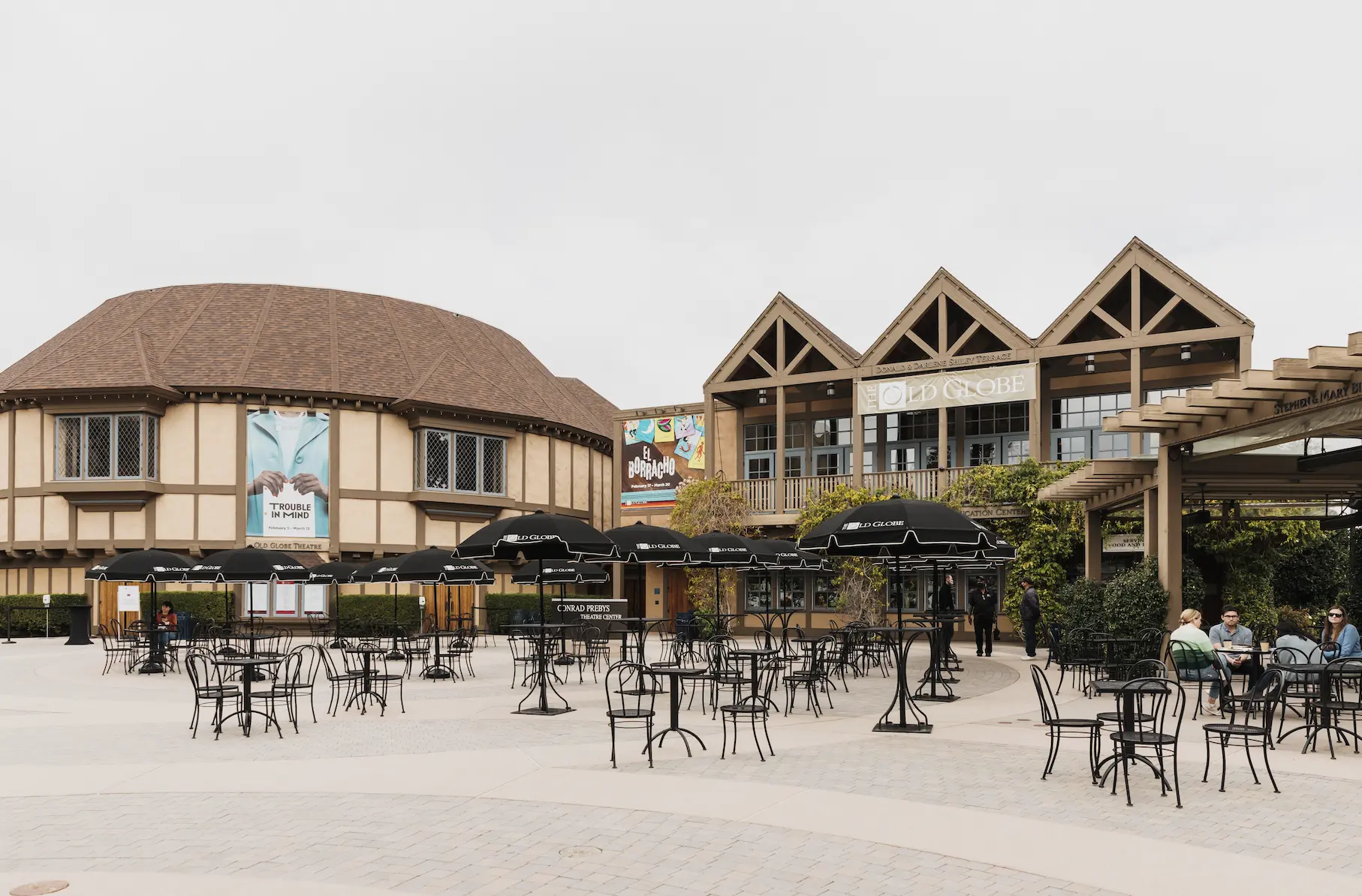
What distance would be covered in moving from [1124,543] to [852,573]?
21.6 ft

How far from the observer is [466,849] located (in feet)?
22.7

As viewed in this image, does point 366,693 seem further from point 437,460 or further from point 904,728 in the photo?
point 437,460

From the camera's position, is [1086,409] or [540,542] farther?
[1086,409]

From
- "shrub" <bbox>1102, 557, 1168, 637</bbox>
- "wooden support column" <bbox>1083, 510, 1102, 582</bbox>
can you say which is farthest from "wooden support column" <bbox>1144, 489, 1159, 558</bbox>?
"wooden support column" <bbox>1083, 510, 1102, 582</bbox>

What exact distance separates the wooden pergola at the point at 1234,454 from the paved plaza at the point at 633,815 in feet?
14.4

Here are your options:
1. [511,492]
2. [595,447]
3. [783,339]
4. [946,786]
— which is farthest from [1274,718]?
[595,447]

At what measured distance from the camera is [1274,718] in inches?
499

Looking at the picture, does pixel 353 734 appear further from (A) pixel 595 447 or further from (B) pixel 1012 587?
(A) pixel 595 447

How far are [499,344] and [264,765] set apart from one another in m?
33.0

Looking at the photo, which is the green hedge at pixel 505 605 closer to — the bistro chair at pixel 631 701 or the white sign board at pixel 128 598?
the white sign board at pixel 128 598

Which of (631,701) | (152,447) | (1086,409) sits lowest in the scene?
(631,701)

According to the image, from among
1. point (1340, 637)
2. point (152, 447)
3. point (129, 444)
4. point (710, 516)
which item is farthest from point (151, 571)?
point (1340, 637)

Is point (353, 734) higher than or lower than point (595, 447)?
lower

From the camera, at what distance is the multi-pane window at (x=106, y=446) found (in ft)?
105
